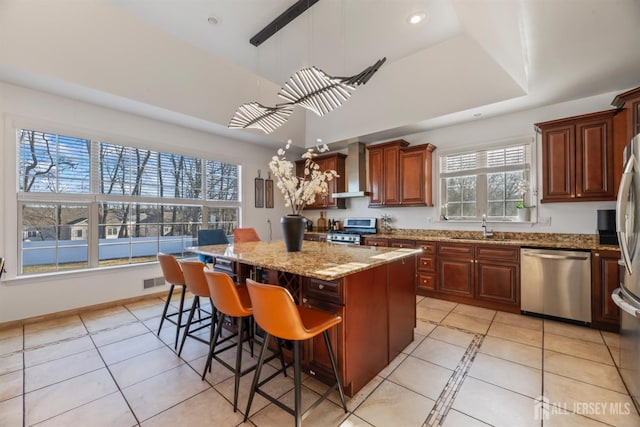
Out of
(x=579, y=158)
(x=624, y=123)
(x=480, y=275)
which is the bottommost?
(x=480, y=275)

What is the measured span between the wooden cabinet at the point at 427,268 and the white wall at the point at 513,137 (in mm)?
712

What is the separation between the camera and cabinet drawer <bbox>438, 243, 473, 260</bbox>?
3635 mm

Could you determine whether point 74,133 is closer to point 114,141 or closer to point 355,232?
point 114,141

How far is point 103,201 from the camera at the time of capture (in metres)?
3.71

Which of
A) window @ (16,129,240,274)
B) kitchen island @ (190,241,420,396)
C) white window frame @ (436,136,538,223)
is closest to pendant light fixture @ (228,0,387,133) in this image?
kitchen island @ (190,241,420,396)

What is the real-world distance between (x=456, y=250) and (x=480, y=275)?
432 millimetres

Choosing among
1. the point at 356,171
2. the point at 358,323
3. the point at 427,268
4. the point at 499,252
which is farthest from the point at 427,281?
the point at 358,323

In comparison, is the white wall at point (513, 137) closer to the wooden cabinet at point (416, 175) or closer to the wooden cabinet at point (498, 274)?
the wooden cabinet at point (416, 175)

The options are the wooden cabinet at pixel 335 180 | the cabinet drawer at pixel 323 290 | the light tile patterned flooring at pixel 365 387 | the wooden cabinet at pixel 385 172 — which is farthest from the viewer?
the wooden cabinet at pixel 335 180

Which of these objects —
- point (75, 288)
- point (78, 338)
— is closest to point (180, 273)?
point (78, 338)

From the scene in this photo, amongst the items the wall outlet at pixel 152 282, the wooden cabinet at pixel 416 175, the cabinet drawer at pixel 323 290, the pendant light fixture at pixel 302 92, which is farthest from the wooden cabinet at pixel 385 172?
the wall outlet at pixel 152 282

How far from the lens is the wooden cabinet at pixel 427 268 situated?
395 centimetres

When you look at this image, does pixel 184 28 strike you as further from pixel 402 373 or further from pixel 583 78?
pixel 583 78

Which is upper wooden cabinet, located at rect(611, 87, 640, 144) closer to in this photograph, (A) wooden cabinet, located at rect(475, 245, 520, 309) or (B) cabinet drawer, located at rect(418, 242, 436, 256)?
(A) wooden cabinet, located at rect(475, 245, 520, 309)
